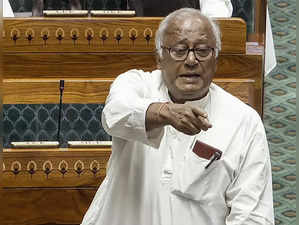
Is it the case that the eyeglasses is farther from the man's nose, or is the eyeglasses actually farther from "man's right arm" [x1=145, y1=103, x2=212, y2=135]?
"man's right arm" [x1=145, y1=103, x2=212, y2=135]

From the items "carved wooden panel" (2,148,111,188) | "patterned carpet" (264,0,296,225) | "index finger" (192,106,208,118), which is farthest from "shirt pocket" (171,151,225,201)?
"patterned carpet" (264,0,296,225)

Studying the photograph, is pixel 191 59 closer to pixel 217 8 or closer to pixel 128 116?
pixel 128 116

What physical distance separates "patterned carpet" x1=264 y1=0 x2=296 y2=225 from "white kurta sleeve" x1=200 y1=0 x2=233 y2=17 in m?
0.78

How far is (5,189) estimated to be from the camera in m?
3.80

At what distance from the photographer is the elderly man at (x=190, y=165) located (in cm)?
251

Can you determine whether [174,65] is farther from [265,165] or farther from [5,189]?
[5,189]

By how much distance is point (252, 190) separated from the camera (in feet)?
8.13

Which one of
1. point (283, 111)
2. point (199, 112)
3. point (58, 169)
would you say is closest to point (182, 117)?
point (199, 112)

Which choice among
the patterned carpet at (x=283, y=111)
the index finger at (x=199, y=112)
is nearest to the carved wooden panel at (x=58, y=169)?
the patterned carpet at (x=283, y=111)

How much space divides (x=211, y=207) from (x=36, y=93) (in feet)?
5.87

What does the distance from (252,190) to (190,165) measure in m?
0.19

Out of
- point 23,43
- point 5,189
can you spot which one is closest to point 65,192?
point 5,189

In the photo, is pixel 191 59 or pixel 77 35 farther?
pixel 77 35

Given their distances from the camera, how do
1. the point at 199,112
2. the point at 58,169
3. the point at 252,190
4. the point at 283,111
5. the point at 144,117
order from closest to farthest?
1. the point at 199,112
2. the point at 144,117
3. the point at 252,190
4. the point at 58,169
5. the point at 283,111
